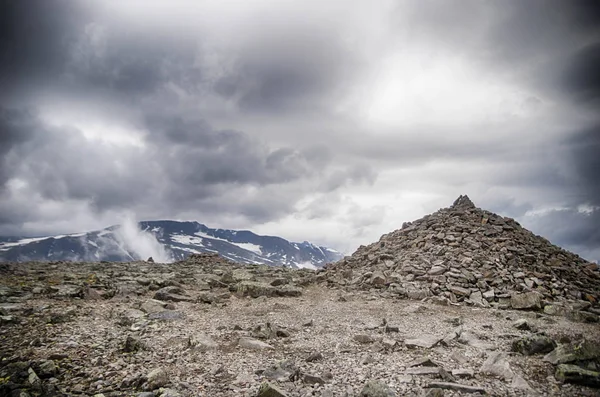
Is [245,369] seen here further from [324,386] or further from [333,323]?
[333,323]

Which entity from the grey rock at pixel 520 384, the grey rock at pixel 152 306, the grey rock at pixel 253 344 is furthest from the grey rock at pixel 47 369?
the grey rock at pixel 520 384

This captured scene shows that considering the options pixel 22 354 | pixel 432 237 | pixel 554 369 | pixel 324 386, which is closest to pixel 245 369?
pixel 324 386

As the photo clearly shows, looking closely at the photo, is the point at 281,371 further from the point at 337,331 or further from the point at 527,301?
the point at 527,301

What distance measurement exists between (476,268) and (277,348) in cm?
2275

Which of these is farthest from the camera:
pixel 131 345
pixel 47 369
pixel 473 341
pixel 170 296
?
pixel 170 296

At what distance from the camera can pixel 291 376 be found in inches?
420

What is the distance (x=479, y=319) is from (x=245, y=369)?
51.3 feet

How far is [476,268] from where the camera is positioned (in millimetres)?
28859

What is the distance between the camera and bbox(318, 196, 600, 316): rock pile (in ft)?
82.0

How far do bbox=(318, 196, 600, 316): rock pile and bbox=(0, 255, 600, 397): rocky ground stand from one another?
1805mm

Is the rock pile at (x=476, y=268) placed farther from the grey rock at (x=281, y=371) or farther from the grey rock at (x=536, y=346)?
the grey rock at (x=281, y=371)

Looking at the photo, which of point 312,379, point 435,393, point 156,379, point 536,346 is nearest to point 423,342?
point 536,346

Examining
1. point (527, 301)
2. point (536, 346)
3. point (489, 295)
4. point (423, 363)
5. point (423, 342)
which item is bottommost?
point (423, 363)

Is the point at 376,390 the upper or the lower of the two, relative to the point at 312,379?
upper
